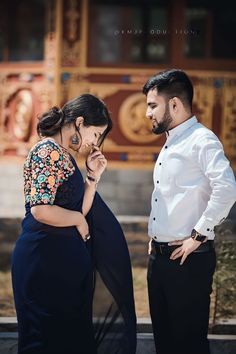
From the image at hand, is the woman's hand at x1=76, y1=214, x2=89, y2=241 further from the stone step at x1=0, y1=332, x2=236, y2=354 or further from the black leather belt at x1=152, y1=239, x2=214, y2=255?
the stone step at x1=0, y1=332, x2=236, y2=354

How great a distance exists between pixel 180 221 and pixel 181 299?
0.38 metres

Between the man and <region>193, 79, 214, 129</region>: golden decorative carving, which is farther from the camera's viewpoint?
<region>193, 79, 214, 129</region>: golden decorative carving

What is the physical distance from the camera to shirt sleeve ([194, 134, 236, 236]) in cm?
325

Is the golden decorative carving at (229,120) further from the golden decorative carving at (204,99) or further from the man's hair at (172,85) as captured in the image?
the man's hair at (172,85)

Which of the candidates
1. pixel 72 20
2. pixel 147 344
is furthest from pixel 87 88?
pixel 147 344

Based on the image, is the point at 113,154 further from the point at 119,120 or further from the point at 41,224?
the point at 41,224

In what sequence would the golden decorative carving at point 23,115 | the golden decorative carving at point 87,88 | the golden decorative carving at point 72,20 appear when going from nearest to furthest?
the golden decorative carving at point 72,20, the golden decorative carving at point 87,88, the golden decorative carving at point 23,115

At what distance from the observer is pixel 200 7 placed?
9.10 metres

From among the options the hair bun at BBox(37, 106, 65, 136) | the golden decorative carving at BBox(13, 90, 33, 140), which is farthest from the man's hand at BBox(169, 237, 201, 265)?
the golden decorative carving at BBox(13, 90, 33, 140)

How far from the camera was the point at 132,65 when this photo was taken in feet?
29.5

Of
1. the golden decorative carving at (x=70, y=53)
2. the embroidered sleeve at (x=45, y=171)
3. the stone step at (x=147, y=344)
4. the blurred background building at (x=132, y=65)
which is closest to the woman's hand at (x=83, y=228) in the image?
the embroidered sleeve at (x=45, y=171)

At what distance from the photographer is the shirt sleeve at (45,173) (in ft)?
10.7

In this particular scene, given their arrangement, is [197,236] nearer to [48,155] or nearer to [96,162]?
[96,162]

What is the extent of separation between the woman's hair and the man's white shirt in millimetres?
370
